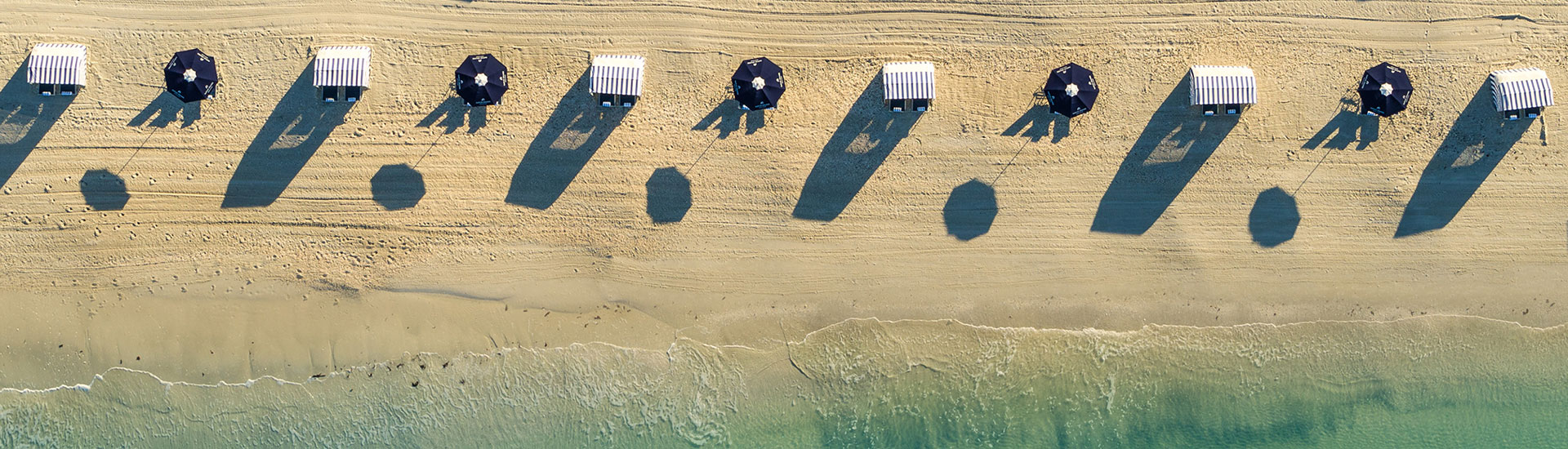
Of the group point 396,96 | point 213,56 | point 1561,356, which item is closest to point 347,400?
point 396,96

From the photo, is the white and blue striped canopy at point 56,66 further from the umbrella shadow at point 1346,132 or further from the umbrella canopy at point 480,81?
the umbrella shadow at point 1346,132

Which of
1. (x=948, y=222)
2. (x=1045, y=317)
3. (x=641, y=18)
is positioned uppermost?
(x=641, y=18)

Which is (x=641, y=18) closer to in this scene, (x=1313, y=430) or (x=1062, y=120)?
(x=1062, y=120)

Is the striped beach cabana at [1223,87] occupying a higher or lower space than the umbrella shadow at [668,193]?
lower

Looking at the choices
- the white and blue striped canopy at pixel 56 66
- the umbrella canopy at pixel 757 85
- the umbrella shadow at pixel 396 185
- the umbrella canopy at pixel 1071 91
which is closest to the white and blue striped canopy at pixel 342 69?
the umbrella shadow at pixel 396 185

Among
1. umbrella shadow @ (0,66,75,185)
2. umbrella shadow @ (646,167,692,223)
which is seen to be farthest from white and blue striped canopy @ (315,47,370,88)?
umbrella shadow @ (646,167,692,223)

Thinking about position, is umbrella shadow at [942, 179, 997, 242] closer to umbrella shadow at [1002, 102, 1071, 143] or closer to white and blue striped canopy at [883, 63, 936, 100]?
umbrella shadow at [1002, 102, 1071, 143]
